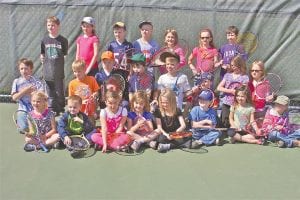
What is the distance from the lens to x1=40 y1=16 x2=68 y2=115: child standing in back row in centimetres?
658

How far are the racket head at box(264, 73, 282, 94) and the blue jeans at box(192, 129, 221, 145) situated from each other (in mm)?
1484

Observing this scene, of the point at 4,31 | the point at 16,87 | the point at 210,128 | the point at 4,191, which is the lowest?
the point at 4,191

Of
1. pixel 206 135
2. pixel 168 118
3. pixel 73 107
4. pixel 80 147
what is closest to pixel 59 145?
pixel 80 147

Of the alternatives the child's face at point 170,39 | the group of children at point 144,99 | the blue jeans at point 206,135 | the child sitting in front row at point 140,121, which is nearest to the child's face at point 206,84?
the group of children at point 144,99

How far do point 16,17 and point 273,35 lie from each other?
13.5 feet

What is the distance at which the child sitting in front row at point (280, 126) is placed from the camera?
5688 millimetres

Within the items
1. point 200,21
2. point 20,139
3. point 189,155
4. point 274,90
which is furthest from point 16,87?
point 274,90

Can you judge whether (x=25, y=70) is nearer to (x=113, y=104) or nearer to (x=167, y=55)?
(x=113, y=104)

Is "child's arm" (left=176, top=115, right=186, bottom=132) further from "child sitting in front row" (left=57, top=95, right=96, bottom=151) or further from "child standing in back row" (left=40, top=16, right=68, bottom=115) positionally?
"child standing in back row" (left=40, top=16, right=68, bottom=115)

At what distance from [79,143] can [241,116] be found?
2038 millimetres

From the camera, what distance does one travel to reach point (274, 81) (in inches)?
284

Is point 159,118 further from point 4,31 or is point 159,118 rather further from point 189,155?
point 4,31

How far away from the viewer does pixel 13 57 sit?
7594 millimetres

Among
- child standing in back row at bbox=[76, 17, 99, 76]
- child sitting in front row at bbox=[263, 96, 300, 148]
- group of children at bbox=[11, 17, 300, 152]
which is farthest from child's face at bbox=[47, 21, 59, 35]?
child sitting in front row at bbox=[263, 96, 300, 148]
